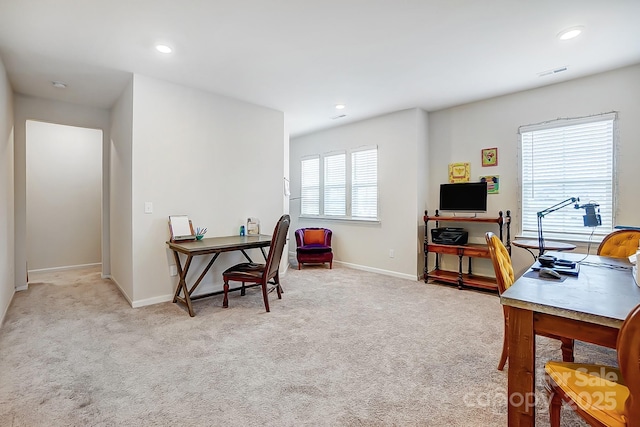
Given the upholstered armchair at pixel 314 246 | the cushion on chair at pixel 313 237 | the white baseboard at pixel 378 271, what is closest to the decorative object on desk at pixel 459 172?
the white baseboard at pixel 378 271

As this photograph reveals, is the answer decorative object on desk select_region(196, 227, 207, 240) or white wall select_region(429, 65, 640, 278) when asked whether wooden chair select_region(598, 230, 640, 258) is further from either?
decorative object on desk select_region(196, 227, 207, 240)

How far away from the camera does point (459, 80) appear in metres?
3.70

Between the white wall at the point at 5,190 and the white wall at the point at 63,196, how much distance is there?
1.70 m

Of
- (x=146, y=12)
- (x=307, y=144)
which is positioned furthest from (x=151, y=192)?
(x=307, y=144)

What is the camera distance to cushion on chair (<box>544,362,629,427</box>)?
3.55 feet

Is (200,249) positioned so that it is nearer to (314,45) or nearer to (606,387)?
(314,45)

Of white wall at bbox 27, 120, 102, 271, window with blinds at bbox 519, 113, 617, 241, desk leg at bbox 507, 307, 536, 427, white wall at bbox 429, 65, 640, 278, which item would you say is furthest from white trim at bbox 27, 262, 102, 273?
window with blinds at bbox 519, 113, 617, 241

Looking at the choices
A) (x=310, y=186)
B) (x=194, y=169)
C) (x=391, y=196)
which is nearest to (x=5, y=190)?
(x=194, y=169)

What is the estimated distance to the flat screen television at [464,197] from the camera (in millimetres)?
4266

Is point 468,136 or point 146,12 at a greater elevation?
point 146,12

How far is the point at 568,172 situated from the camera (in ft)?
12.3

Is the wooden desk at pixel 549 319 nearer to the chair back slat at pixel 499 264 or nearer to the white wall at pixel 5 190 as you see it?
the chair back slat at pixel 499 264

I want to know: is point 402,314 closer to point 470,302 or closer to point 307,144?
point 470,302

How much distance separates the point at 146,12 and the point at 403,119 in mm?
3705
